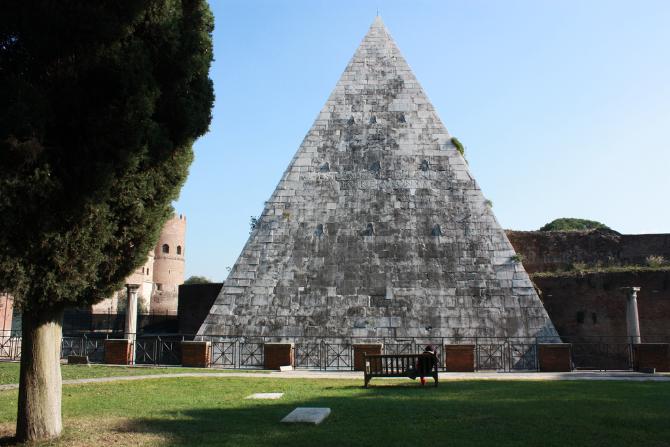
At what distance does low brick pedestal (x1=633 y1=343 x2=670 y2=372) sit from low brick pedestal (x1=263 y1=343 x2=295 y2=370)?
709 centimetres

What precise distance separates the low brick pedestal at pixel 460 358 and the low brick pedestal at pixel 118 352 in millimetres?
6929

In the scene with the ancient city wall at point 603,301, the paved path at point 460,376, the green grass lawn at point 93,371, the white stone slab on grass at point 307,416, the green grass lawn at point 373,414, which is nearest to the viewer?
the green grass lawn at point 373,414

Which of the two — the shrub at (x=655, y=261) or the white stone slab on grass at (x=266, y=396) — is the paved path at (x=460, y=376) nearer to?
the white stone slab on grass at (x=266, y=396)

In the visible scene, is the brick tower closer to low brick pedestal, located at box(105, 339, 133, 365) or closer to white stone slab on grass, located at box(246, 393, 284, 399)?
low brick pedestal, located at box(105, 339, 133, 365)

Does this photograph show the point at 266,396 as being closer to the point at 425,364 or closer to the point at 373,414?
the point at 373,414

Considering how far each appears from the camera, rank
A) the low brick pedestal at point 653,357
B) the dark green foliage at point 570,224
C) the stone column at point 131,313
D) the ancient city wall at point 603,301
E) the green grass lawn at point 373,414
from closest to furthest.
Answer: the green grass lawn at point 373,414, the low brick pedestal at point 653,357, the stone column at point 131,313, the ancient city wall at point 603,301, the dark green foliage at point 570,224

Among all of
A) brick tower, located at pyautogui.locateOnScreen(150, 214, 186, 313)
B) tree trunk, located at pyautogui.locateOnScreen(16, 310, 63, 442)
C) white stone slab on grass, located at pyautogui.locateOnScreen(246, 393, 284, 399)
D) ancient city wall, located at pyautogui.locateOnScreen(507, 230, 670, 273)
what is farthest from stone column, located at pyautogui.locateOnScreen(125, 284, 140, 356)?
brick tower, located at pyautogui.locateOnScreen(150, 214, 186, 313)

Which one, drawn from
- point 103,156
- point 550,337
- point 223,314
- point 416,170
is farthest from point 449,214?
point 103,156

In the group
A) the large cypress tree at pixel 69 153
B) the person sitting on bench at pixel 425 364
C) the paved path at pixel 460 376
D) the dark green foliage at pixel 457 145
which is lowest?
the paved path at pixel 460 376

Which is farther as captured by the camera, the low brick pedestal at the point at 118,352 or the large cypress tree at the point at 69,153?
the low brick pedestal at the point at 118,352

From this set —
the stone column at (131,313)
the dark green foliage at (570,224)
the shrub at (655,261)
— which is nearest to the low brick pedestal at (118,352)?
the stone column at (131,313)

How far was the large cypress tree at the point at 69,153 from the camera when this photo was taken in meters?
4.82

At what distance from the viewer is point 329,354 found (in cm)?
1350

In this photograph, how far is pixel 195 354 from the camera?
12914 mm
